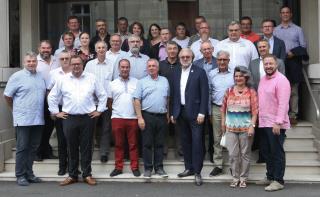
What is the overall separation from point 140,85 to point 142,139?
0.83 metres

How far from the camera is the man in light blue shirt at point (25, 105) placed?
7.89m

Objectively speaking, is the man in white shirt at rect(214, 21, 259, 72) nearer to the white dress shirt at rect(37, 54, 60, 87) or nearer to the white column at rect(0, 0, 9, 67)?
the white dress shirt at rect(37, 54, 60, 87)

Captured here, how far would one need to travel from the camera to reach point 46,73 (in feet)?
27.9

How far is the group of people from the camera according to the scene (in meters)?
7.45

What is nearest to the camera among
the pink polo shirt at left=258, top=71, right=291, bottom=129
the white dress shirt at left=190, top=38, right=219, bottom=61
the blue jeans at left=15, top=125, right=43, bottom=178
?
the pink polo shirt at left=258, top=71, right=291, bottom=129

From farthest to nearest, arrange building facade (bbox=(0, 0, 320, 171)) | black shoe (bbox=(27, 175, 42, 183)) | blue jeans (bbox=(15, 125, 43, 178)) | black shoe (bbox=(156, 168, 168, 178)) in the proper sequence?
building facade (bbox=(0, 0, 320, 171)) < black shoe (bbox=(27, 175, 42, 183)) < black shoe (bbox=(156, 168, 168, 178)) < blue jeans (bbox=(15, 125, 43, 178))

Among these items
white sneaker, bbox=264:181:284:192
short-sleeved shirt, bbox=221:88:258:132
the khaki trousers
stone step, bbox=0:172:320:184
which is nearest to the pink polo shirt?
short-sleeved shirt, bbox=221:88:258:132

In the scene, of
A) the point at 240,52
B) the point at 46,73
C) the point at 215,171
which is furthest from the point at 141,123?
the point at 240,52

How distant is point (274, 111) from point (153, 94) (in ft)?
5.83

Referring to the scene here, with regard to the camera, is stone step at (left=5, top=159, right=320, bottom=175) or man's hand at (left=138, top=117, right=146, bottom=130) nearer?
man's hand at (left=138, top=117, right=146, bottom=130)

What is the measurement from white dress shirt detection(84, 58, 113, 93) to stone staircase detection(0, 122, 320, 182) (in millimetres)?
1279

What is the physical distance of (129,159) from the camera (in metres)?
8.54

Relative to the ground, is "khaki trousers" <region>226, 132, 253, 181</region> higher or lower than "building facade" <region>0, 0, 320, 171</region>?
lower

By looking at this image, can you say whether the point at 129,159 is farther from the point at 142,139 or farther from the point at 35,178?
the point at 35,178
